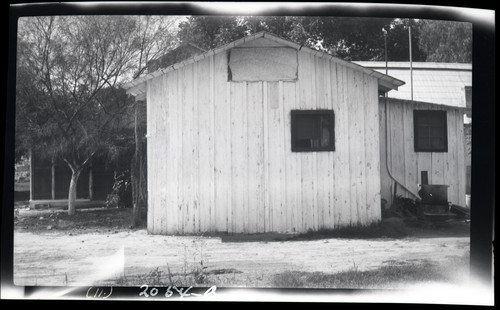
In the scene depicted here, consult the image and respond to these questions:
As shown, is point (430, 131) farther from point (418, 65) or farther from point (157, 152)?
point (157, 152)

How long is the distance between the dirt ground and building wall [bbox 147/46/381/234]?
46 cm

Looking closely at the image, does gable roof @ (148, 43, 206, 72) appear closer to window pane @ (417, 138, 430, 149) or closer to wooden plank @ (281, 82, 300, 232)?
wooden plank @ (281, 82, 300, 232)

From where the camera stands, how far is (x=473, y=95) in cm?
404

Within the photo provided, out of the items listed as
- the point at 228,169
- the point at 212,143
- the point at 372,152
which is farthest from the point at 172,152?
the point at 372,152

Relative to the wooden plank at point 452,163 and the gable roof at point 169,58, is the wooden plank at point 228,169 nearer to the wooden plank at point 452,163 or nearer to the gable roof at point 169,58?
the gable roof at point 169,58

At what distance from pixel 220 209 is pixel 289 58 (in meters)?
2.73

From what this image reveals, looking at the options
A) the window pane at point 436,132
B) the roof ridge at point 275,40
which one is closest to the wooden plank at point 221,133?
the roof ridge at point 275,40

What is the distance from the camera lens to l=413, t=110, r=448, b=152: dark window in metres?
7.89

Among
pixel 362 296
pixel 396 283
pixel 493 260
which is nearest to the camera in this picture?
pixel 493 260

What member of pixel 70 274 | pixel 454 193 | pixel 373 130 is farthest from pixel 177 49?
pixel 454 193

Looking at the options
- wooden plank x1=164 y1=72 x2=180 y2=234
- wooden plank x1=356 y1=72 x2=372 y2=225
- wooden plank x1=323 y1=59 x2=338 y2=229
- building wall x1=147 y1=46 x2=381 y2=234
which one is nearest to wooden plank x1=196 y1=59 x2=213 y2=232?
building wall x1=147 y1=46 x2=381 y2=234

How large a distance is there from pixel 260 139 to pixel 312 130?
91 cm

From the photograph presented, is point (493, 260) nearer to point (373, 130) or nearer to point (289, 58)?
point (373, 130)

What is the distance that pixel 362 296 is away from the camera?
4.19 m
